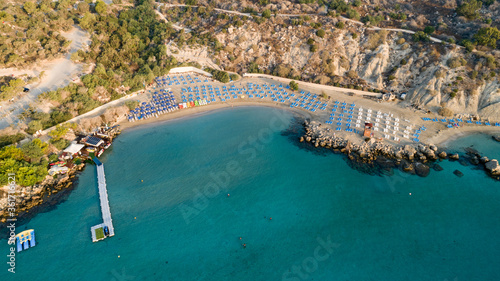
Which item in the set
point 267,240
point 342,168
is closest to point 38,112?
point 267,240

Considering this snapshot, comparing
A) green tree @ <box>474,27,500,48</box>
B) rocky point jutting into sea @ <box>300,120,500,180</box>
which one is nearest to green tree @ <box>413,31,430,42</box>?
green tree @ <box>474,27,500,48</box>

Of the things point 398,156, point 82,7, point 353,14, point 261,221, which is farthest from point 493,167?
point 82,7

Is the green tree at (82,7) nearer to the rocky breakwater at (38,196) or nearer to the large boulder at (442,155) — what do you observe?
the rocky breakwater at (38,196)

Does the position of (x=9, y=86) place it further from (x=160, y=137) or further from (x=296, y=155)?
(x=296, y=155)

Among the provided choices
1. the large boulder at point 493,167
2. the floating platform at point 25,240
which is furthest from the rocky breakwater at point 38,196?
the large boulder at point 493,167

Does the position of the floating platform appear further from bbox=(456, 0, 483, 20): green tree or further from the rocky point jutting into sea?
bbox=(456, 0, 483, 20): green tree
